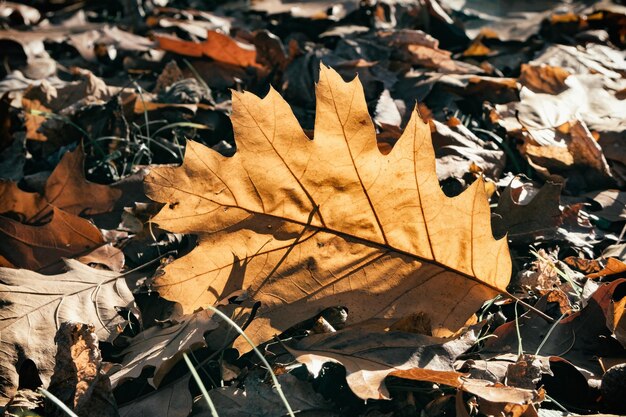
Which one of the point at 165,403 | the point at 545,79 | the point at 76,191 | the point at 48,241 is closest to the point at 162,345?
the point at 165,403

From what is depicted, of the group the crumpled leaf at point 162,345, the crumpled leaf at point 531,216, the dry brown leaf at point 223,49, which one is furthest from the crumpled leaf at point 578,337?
the dry brown leaf at point 223,49

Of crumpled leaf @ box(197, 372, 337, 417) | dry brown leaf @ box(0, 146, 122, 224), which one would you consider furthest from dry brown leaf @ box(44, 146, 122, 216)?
crumpled leaf @ box(197, 372, 337, 417)

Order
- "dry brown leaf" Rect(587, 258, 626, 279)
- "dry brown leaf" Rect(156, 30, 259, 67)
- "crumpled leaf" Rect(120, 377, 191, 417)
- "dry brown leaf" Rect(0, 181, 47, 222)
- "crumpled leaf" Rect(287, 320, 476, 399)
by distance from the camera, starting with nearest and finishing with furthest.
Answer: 1. "crumpled leaf" Rect(287, 320, 476, 399)
2. "crumpled leaf" Rect(120, 377, 191, 417)
3. "dry brown leaf" Rect(587, 258, 626, 279)
4. "dry brown leaf" Rect(0, 181, 47, 222)
5. "dry brown leaf" Rect(156, 30, 259, 67)

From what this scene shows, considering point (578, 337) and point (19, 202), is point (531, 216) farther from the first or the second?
point (19, 202)

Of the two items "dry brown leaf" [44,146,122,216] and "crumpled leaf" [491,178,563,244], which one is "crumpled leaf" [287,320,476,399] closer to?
"crumpled leaf" [491,178,563,244]

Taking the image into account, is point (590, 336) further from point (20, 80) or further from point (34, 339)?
point (20, 80)

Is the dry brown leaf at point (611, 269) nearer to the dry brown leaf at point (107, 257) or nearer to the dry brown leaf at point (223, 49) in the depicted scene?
the dry brown leaf at point (107, 257)

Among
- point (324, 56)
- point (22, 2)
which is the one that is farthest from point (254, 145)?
point (22, 2)
